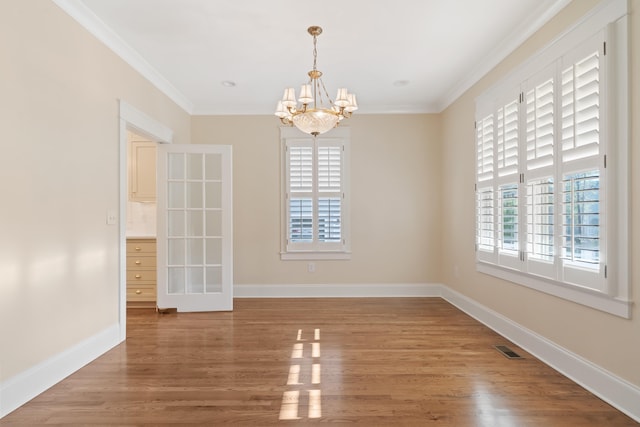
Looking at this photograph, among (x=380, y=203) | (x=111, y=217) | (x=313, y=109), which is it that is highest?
A: (x=313, y=109)

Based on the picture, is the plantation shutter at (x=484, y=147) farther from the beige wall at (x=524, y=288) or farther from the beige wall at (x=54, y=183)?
the beige wall at (x=54, y=183)

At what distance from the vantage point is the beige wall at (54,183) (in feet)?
6.56

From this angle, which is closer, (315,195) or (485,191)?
(485,191)

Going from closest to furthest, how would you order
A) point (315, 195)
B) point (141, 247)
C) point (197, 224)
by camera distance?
1. point (197, 224)
2. point (141, 247)
3. point (315, 195)

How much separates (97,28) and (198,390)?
2.95m

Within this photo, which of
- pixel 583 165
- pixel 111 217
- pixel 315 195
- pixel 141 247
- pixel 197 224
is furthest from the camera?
pixel 315 195

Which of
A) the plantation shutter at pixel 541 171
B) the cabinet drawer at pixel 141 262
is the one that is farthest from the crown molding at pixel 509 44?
the cabinet drawer at pixel 141 262

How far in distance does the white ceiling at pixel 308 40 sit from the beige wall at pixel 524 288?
0.57 ft

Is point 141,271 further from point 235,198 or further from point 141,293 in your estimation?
point 235,198

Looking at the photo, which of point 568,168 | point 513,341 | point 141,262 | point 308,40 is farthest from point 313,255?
point 568,168

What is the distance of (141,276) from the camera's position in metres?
4.39

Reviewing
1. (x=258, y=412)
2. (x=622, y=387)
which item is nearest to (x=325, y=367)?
(x=258, y=412)

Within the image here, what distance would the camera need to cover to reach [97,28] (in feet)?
8.93

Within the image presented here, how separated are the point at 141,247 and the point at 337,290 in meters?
2.76
